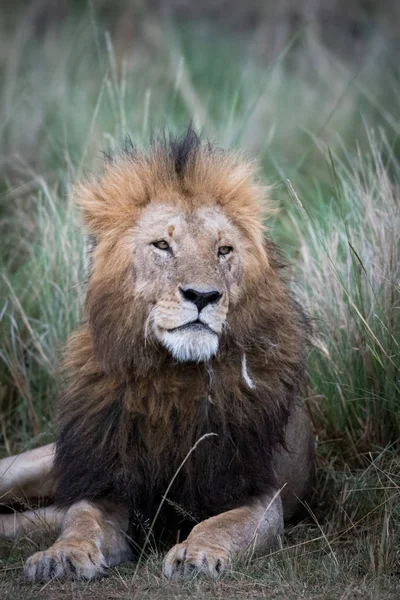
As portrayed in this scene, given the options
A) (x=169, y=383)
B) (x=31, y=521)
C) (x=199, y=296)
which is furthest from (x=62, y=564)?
(x=199, y=296)

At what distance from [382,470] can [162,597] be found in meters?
1.28

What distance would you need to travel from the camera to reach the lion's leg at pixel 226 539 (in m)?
3.80

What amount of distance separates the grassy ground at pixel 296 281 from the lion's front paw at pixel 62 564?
5cm

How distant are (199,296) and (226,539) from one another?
0.83 metres

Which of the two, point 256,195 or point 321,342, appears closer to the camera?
point 256,195

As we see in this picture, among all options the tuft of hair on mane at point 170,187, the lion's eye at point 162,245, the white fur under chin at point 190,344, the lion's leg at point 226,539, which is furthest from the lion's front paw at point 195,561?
the tuft of hair on mane at point 170,187

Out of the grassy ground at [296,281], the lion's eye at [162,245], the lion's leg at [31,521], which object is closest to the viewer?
the grassy ground at [296,281]

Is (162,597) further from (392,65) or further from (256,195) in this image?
(392,65)

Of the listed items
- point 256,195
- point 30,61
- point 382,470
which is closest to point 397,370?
point 382,470

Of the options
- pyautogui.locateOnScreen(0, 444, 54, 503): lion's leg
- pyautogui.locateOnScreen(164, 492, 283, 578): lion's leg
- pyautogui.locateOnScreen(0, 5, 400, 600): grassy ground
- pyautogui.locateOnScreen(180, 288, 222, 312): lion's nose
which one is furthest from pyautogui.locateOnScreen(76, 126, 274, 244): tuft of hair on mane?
pyautogui.locateOnScreen(0, 444, 54, 503): lion's leg

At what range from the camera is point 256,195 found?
4496 millimetres

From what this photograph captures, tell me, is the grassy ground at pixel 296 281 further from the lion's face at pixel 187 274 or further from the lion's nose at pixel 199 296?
the lion's nose at pixel 199 296

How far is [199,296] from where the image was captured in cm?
394

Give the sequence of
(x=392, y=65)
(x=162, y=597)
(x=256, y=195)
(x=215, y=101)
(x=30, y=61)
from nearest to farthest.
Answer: (x=162, y=597) < (x=256, y=195) < (x=392, y=65) < (x=215, y=101) < (x=30, y=61)
